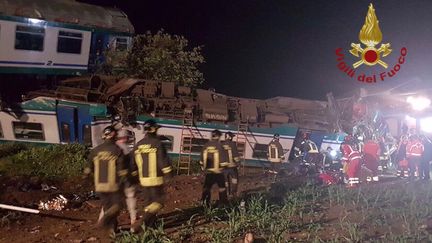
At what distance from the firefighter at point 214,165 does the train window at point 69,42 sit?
10.7m

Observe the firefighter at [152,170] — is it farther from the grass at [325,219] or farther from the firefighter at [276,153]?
the firefighter at [276,153]

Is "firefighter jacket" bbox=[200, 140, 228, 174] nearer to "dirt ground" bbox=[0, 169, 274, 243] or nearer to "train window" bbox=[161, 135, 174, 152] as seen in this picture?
"dirt ground" bbox=[0, 169, 274, 243]

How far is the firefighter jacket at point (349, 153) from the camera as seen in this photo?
41.8 ft

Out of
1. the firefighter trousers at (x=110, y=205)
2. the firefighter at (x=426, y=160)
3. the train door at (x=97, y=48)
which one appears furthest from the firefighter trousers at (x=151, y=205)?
the train door at (x=97, y=48)

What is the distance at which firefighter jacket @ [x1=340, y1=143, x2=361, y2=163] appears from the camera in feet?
41.8

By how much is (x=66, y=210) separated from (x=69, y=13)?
10135 mm

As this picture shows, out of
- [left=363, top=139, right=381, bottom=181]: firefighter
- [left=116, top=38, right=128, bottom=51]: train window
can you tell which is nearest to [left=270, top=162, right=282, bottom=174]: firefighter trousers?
[left=363, top=139, right=381, bottom=181]: firefighter

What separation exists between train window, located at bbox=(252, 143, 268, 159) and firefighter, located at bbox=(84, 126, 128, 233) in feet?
34.0

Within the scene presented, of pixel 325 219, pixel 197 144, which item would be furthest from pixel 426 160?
pixel 197 144

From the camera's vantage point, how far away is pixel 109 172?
745 centimetres

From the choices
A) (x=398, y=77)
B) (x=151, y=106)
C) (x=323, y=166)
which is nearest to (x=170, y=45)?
(x=151, y=106)

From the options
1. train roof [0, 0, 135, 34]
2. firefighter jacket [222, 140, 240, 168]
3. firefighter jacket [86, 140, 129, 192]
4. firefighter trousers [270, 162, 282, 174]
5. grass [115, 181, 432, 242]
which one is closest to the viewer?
firefighter jacket [86, 140, 129, 192]

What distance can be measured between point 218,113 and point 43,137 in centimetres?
603

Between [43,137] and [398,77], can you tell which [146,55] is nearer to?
[43,137]
